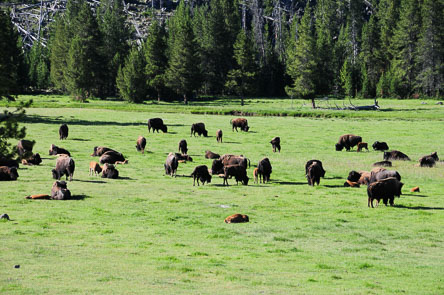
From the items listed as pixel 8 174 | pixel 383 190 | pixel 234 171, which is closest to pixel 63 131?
pixel 8 174

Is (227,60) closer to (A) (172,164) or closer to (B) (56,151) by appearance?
(B) (56,151)

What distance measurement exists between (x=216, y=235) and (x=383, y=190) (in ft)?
28.0

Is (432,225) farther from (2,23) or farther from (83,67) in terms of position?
(83,67)

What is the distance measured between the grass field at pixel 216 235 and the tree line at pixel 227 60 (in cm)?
6906

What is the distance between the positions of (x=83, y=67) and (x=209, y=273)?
97.2 meters

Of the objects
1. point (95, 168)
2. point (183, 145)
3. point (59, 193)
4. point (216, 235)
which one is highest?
point (183, 145)

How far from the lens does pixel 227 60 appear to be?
135 meters

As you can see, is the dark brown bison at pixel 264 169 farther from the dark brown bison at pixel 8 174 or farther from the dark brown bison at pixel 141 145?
the dark brown bison at pixel 141 145

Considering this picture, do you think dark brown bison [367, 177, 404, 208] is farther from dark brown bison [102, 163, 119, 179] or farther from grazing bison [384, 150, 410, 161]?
grazing bison [384, 150, 410, 161]

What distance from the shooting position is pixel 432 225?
62.6 feet

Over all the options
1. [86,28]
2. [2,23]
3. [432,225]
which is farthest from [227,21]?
[432,225]

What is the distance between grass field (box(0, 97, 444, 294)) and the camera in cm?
1224

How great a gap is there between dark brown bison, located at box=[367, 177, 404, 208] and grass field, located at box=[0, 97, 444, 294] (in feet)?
1.80

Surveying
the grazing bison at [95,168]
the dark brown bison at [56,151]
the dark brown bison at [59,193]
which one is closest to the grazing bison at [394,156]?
the grazing bison at [95,168]
